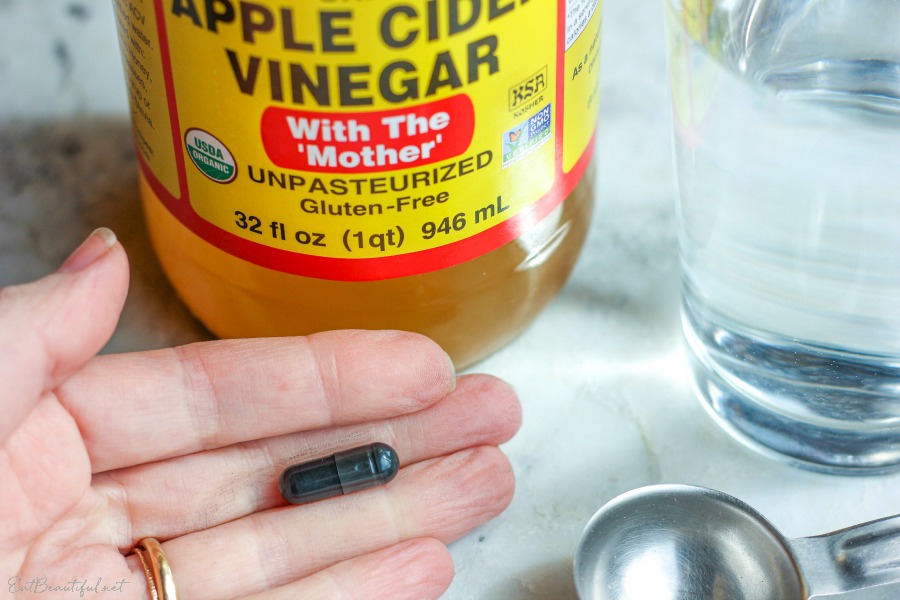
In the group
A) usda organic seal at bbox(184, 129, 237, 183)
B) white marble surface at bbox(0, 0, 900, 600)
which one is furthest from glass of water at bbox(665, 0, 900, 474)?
usda organic seal at bbox(184, 129, 237, 183)

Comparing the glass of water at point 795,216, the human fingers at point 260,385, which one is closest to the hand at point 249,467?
the human fingers at point 260,385

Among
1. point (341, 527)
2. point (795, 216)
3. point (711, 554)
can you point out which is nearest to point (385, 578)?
point (341, 527)

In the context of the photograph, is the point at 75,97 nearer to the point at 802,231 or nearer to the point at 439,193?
the point at 439,193

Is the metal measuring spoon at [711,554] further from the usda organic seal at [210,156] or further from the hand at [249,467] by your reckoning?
the usda organic seal at [210,156]

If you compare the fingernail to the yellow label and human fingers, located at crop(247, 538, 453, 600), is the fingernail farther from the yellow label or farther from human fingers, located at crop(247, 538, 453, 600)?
human fingers, located at crop(247, 538, 453, 600)

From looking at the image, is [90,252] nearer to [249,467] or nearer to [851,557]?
[249,467]

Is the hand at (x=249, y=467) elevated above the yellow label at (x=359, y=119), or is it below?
below
